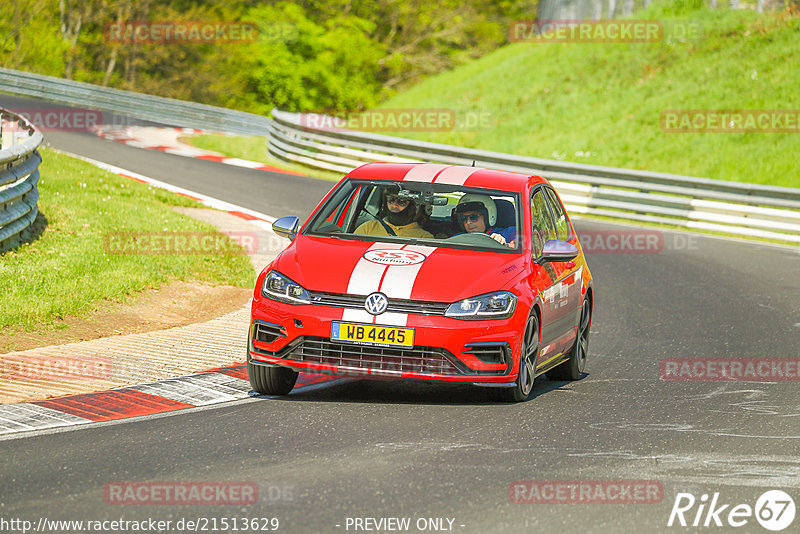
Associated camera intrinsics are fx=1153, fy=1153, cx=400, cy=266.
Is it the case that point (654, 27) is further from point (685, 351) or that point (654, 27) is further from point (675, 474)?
point (675, 474)

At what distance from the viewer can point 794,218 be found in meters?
20.5

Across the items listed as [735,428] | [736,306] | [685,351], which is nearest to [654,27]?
[736,306]

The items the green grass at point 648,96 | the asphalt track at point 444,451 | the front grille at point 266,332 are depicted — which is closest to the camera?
the asphalt track at point 444,451

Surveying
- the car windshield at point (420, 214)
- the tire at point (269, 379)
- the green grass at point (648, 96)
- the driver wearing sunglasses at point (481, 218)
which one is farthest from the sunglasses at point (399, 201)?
the green grass at point (648, 96)

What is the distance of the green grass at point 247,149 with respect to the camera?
86.9ft

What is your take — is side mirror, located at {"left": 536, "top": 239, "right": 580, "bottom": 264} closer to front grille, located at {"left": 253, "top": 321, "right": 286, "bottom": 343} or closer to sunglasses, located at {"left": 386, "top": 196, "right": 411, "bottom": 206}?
sunglasses, located at {"left": 386, "top": 196, "right": 411, "bottom": 206}

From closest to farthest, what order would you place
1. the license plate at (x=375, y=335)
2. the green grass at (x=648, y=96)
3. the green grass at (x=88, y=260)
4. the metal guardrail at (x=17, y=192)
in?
the license plate at (x=375, y=335)
the green grass at (x=88, y=260)
the metal guardrail at (x=17, y=192)
the green grass at (x=648, y=96)

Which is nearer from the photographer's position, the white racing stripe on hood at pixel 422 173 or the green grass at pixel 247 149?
the white racing stripe on hood at pixel 422 173

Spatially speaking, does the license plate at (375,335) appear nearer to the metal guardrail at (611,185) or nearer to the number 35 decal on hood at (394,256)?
the number 35 decal on hood at (394,256)

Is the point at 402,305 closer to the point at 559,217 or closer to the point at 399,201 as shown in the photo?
the point at 399,201

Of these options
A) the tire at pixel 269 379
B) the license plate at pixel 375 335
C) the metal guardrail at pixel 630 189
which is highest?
the license plate at pixel 375 335

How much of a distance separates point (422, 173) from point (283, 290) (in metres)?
1.88

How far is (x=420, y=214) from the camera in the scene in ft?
29.1

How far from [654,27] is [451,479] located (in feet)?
102
